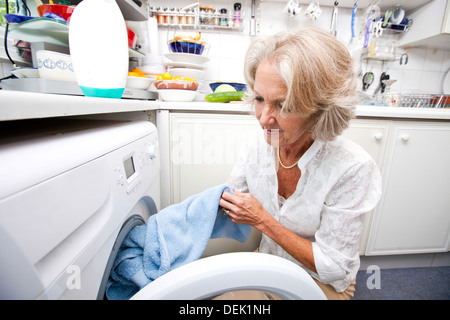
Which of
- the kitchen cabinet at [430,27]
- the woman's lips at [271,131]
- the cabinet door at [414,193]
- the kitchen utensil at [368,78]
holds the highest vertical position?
the kitchen cabinet at [430,27]

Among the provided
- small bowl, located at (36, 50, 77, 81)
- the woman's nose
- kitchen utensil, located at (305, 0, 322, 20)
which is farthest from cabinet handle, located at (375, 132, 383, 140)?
small bowl, located at (36, 50, 77, 81)

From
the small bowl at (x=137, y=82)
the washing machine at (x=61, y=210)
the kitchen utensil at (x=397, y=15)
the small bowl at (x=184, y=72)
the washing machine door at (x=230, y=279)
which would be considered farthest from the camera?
the kitchen utensil at (x=397, y=15)

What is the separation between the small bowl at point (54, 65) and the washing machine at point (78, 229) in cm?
29

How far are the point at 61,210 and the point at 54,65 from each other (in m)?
0.65

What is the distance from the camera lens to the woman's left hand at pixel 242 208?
53 cm

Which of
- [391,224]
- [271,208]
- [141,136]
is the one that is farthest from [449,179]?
[141,136]

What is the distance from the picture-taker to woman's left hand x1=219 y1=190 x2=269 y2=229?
0.53 m

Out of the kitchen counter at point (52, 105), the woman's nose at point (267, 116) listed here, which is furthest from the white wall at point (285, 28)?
the woman's nose at point (267, 116)

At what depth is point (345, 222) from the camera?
0.58 metres

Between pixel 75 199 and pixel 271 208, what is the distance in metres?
0.60

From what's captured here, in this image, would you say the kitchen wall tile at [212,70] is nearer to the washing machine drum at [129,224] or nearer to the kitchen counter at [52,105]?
the kitchen counter at [52,105]

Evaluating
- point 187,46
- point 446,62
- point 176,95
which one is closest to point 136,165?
point 176,95

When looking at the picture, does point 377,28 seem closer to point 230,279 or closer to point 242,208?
point 242,208

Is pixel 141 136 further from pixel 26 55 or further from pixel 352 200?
pixel 26 55
